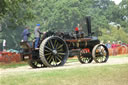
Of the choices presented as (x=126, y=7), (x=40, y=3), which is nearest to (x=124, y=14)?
(x=126, y=7)

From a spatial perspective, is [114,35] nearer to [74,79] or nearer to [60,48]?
[60,48]

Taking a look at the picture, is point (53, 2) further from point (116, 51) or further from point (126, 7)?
point (116, 51)

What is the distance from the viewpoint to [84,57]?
20.5 meters

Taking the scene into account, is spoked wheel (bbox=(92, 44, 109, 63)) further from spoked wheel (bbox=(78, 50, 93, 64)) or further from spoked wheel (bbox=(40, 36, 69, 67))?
spoked wheel (bbox=(40, 36, 69, 67))

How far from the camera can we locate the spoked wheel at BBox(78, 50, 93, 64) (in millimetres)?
20219

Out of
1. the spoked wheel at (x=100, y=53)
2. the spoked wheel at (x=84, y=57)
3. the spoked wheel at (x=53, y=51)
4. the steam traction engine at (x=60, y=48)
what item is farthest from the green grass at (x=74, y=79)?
the spoked wheel at (x=84, y=57)

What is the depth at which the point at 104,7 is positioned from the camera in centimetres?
13200

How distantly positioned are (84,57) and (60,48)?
3474 millimetres

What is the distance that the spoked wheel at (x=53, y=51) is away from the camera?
53.1 feet

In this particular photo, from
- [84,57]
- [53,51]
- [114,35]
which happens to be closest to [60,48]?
[53,51]

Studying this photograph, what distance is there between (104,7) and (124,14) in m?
30.3

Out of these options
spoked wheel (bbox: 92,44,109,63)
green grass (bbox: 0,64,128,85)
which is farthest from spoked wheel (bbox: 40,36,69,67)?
green grass (bbox: 0,64,128,85)

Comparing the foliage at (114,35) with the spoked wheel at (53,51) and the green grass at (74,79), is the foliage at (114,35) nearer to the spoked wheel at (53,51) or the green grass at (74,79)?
the spoked wheel at (53,51)

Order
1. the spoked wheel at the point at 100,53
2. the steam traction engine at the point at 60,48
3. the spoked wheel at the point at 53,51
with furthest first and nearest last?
1. the spoked wheel at the point at 100,53
2. the steam traction engine at the point at 60,48
3. the spoked wheel at the point at 53,51
